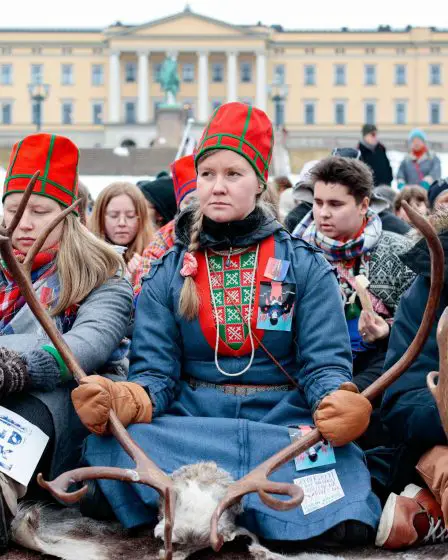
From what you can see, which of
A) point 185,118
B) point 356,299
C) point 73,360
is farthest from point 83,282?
point 185,118

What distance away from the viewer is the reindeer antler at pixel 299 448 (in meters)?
2.56

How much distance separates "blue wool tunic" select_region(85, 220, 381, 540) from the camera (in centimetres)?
307

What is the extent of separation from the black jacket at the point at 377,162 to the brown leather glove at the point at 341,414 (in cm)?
905

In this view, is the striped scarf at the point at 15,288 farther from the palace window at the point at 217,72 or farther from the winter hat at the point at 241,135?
the palace window at the point at 217,72

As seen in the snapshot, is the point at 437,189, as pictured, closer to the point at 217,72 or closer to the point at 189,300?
the point at 189,300

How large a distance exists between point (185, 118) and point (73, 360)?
5177 centimetres

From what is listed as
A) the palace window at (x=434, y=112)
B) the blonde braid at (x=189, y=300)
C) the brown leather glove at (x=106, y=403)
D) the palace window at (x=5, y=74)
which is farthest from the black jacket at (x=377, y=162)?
the palace window at (x=5, y=74)

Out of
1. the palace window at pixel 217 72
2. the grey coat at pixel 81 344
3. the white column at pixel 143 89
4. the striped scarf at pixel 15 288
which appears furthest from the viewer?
the palace window at pixel 217 72

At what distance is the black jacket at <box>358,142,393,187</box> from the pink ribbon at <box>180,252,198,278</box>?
852 centimetres

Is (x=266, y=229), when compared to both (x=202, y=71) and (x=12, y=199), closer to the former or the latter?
(x=12, y=199)

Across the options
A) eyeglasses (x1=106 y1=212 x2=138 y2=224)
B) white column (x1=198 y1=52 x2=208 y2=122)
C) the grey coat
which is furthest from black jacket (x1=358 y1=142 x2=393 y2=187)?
white column (x1=198 y1=52 x2=208 y2=122)

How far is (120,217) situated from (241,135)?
2.79 meters

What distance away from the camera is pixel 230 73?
237ft

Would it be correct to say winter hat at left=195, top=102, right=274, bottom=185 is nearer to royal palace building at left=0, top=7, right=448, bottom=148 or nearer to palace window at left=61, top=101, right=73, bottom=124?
royal palace building at left=0, top=7, right=448, bottom=148
